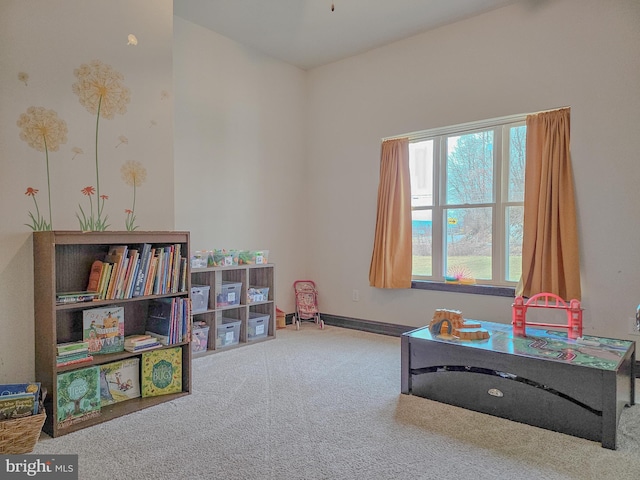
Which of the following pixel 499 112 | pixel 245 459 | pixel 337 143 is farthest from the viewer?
pixel 337 143

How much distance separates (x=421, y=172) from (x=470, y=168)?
0.49 m

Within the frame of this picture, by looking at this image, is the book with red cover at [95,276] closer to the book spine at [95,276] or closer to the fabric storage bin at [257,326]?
the book spine at [95,276]

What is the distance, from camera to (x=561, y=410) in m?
2.09

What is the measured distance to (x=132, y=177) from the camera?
277cm

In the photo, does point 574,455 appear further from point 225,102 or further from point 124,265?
point 225,102

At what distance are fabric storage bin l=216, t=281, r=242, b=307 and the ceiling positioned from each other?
238 centimetres

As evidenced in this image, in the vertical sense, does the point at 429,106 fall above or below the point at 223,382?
above

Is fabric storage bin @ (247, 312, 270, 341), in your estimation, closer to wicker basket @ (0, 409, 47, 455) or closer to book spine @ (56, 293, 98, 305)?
book spine @ (56, 293, 98, 305)

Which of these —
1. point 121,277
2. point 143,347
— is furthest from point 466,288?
point 121,277

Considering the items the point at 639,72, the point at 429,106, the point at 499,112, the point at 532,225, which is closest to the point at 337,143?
the point at 429,106

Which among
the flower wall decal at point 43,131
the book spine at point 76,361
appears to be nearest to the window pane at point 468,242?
the book spine at point 76,361

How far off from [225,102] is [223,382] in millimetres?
2641

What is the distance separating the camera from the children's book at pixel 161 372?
102 inches

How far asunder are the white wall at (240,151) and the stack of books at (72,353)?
1613 mm
